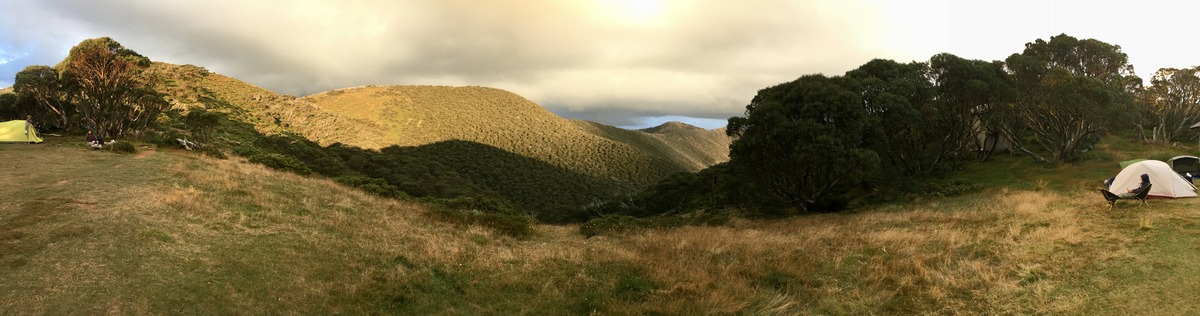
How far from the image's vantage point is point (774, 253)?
50.2 ft

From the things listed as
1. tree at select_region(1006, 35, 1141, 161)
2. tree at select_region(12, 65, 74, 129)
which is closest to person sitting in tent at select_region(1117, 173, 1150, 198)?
tree at select_region(1006, 35, 1141, 161)

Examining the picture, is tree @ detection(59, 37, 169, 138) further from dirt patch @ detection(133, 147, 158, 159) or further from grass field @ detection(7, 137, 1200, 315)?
grass field @ detection(7, 137, 1200, 315)

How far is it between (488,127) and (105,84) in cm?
10918

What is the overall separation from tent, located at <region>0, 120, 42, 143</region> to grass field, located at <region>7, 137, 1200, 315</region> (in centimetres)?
1060

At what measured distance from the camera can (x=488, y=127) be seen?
142 meters

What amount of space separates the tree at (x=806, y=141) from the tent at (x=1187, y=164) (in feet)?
68.5

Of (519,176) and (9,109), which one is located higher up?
(9,109)

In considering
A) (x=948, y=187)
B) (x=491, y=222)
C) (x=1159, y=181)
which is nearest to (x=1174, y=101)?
(x=948, y=187)

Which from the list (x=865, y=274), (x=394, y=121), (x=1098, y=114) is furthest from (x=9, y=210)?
(x=394, y=121)

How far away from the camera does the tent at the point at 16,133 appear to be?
88.2 ft

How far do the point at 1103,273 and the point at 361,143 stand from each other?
108 m

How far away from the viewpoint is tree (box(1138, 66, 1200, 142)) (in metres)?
42.0

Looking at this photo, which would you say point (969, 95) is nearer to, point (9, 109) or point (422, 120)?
point (9, 109)

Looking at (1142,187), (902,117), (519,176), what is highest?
(902,117)
